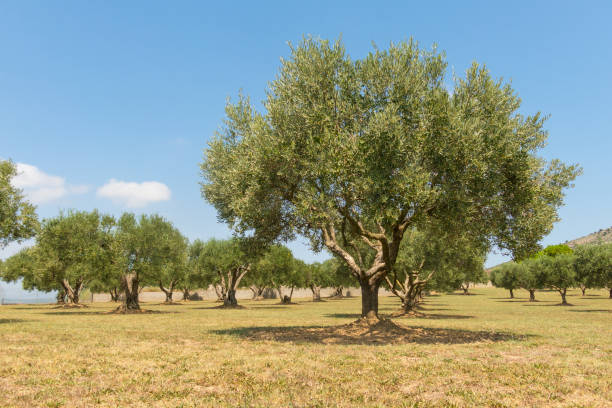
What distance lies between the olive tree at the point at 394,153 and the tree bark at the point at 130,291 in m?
40.9

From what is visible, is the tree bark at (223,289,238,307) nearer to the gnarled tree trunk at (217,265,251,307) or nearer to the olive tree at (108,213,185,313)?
the gnarled tree trunk at (217,265,251,307)

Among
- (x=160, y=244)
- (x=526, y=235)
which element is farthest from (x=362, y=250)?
(x=526, y=235)

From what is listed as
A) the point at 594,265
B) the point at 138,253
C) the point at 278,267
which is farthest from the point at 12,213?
the point at 594,265

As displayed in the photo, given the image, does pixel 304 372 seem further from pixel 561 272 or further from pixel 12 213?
pixel 561 272

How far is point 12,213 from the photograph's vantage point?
3275 cm

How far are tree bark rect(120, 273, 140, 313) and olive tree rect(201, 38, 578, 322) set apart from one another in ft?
134

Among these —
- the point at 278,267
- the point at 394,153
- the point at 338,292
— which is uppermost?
the point at 394,153

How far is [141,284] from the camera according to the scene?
6284cm

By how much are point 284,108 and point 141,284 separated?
49.3m

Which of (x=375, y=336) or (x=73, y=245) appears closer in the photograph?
(x=375, y=336)

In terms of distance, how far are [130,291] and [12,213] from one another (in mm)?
28743

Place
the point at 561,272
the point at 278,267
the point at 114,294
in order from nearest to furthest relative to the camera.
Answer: the point at 561,272, the point at 278,267, the point at 114,294

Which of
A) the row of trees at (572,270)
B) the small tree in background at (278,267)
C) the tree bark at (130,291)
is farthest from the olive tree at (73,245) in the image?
the row of trees at (572,270)

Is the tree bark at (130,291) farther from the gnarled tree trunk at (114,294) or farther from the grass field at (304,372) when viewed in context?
the gnarled tree trunk at (114,294)
